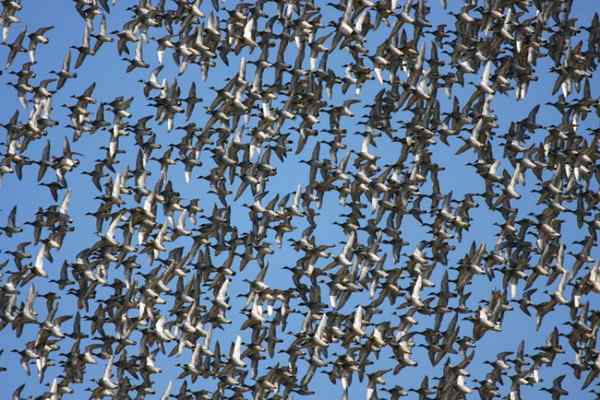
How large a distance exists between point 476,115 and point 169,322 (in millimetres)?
9358

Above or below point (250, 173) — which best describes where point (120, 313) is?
below

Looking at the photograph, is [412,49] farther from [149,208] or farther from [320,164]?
[149,208]

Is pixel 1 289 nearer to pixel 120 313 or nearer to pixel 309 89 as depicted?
pixel 120 313

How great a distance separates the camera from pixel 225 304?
48.8m

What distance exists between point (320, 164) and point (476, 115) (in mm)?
4154

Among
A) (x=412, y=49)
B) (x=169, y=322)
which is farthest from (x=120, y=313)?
(x=412, y=49)

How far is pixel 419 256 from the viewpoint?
49531mm

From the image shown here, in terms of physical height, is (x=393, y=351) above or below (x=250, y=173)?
below

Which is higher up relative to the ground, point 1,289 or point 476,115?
point 476,115

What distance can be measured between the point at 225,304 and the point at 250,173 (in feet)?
11.2

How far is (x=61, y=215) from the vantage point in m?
49.2

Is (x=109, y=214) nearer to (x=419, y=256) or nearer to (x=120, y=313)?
(x=120, y=313)

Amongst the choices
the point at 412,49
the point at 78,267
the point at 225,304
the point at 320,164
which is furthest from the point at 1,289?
the point at 412,49

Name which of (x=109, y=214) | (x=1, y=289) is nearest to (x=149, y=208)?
(x=109, y=214)
